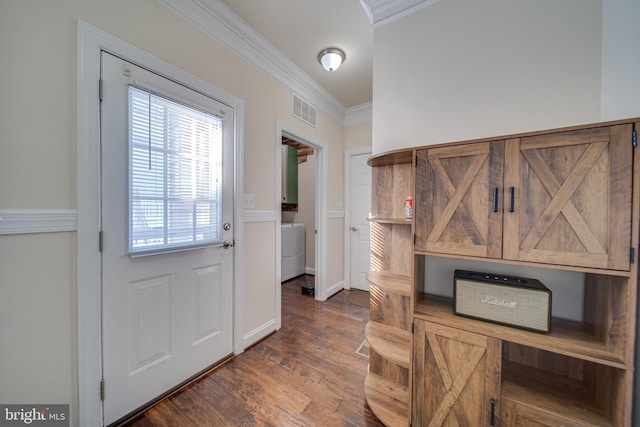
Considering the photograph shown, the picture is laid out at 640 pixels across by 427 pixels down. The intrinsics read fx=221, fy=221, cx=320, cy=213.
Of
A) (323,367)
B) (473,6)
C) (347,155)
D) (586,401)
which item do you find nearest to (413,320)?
(586,401)

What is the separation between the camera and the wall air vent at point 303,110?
2514mm

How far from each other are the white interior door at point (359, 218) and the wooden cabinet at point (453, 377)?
7.47ft

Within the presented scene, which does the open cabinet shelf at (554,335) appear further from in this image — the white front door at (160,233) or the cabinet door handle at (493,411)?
the white front door at (160,233)

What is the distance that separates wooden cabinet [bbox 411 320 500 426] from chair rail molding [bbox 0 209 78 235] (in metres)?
1.87

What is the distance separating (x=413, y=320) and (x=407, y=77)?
1.57 meters

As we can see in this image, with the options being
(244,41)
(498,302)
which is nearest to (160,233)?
(244,41)

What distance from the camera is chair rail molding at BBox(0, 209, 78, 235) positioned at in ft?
3.24

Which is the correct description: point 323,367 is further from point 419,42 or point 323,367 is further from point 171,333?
point 419,42

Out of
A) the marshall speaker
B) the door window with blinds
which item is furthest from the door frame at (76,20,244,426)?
the marshall speaker

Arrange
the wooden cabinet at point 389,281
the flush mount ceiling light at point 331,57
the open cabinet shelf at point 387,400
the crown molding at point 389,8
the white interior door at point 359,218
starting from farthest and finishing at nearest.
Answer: the white interior door at point 359,218
the flush mount ceiling light at point 331,57
the crown molding at point 389,8
the wooden cabinet at point 389,281
the open cabinet shelf at point 387,400

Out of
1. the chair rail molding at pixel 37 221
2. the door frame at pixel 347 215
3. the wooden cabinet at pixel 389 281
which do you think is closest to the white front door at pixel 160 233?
the chair rail molding at pixel 37 221

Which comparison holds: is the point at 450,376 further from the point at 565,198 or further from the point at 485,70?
the point at 485,70

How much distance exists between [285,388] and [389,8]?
280 centimetres

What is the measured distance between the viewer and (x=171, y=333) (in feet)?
5.00
